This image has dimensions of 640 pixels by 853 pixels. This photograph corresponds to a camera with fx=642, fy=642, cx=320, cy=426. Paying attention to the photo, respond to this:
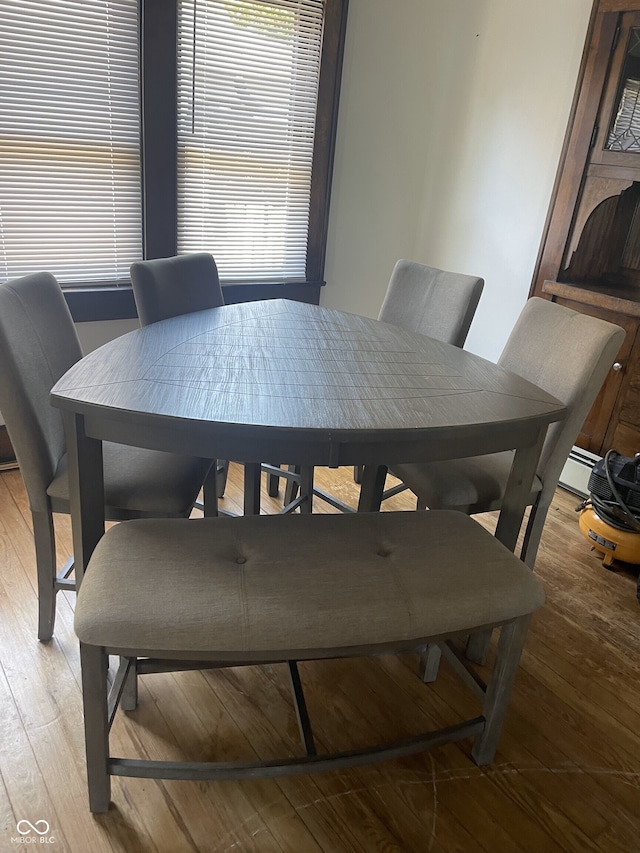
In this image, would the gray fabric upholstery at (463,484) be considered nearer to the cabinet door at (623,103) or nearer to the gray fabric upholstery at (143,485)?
the gray fabric upholstery at (143,485)

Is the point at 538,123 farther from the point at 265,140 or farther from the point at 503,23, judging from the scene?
the point at 265,140

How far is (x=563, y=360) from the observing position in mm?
1833

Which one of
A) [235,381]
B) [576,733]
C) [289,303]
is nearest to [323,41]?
[289,303]

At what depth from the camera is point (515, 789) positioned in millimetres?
1465

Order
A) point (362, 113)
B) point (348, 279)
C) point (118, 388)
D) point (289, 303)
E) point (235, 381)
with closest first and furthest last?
point (118, 388) → point (235, 381) → point (289, 303) → point (362, 113) → point (348, 279)

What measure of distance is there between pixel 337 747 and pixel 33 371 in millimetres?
1171

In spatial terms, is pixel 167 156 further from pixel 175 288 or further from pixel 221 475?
pixel 221 475

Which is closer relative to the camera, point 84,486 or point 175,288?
point 84,486

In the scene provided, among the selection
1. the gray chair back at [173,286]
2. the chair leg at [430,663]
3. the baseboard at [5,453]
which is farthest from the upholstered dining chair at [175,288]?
the baseboard at [5,453]

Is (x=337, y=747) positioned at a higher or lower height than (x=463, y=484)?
lower

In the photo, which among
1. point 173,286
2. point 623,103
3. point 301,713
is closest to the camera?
point 301,713

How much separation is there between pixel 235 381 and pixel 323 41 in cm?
219

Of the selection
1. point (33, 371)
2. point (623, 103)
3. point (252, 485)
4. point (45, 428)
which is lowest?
point (252, 485)

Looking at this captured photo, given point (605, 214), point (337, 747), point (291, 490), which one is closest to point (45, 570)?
point (337, 747)
